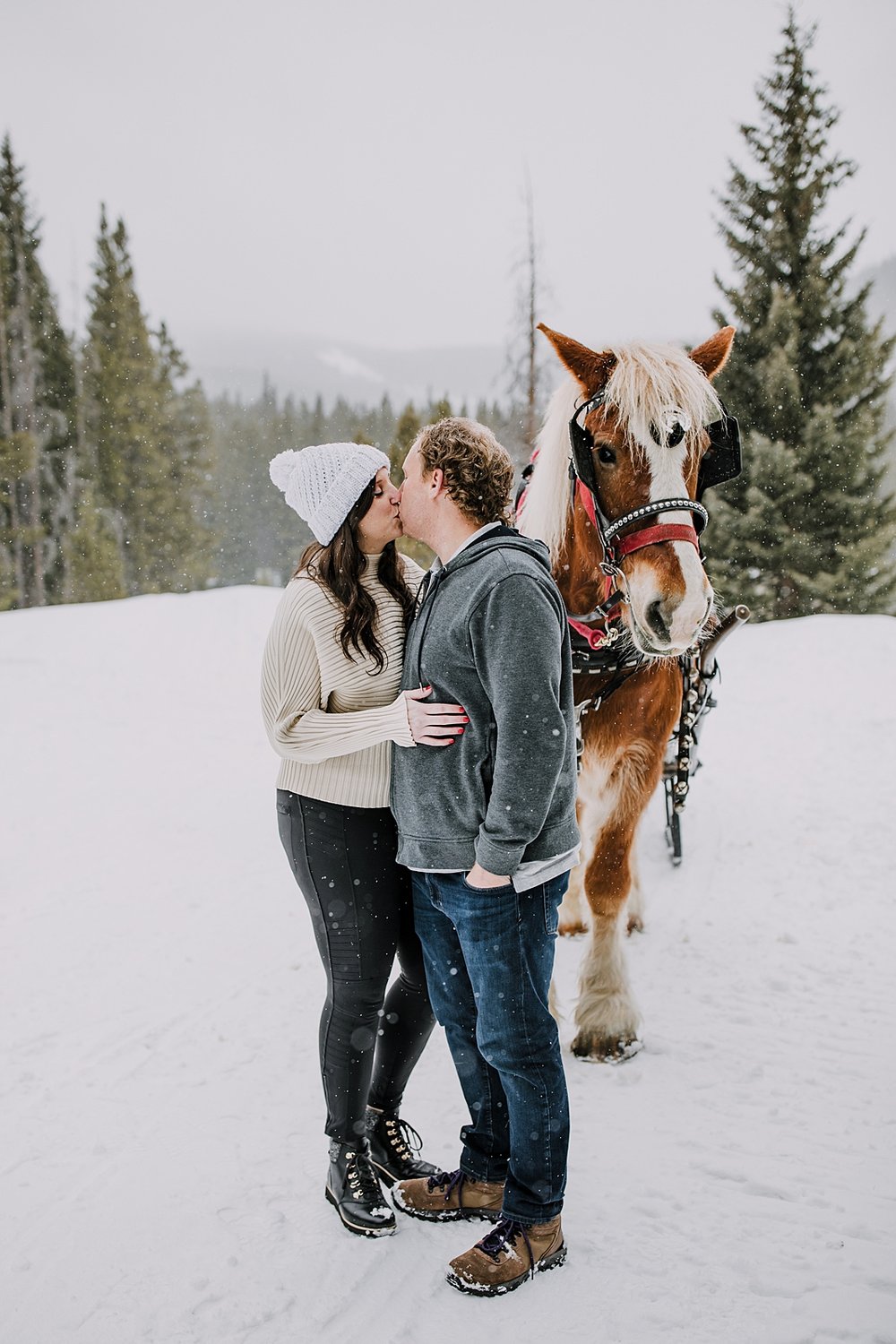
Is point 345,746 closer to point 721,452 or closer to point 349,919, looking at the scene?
point 349,919

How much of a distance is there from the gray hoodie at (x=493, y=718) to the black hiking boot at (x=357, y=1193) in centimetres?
90

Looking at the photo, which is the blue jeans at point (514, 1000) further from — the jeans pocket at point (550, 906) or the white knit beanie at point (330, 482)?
the white knit beanie at point (330, 482)

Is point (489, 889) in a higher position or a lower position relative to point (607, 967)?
higher

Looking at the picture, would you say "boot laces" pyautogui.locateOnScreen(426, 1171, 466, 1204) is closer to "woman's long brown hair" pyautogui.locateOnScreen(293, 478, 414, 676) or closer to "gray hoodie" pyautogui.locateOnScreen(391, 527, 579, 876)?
"gray hoodie" pyautogui.locateOnScreen(391, 527, 579, 876)

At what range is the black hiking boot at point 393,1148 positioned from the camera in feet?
7.50

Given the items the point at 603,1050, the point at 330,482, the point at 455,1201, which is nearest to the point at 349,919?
the point at 455,1201

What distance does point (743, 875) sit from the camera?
4820 millimetres

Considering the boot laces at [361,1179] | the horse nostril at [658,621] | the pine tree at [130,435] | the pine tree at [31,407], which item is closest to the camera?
the boot laces at [361,1179]

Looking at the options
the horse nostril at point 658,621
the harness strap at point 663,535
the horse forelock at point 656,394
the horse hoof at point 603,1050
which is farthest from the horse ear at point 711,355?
the horse hoof at point 603,1050

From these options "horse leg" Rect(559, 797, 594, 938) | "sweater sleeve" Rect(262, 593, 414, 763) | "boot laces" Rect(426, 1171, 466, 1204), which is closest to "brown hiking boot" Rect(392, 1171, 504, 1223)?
"boot laces" Rect(426, 1171, 466, 1204)

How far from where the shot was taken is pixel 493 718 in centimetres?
181

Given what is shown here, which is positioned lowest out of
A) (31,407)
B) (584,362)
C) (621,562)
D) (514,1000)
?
(514,1000)

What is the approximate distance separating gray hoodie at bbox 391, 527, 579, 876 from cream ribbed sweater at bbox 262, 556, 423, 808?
7cm

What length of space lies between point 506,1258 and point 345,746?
49.5 inches
